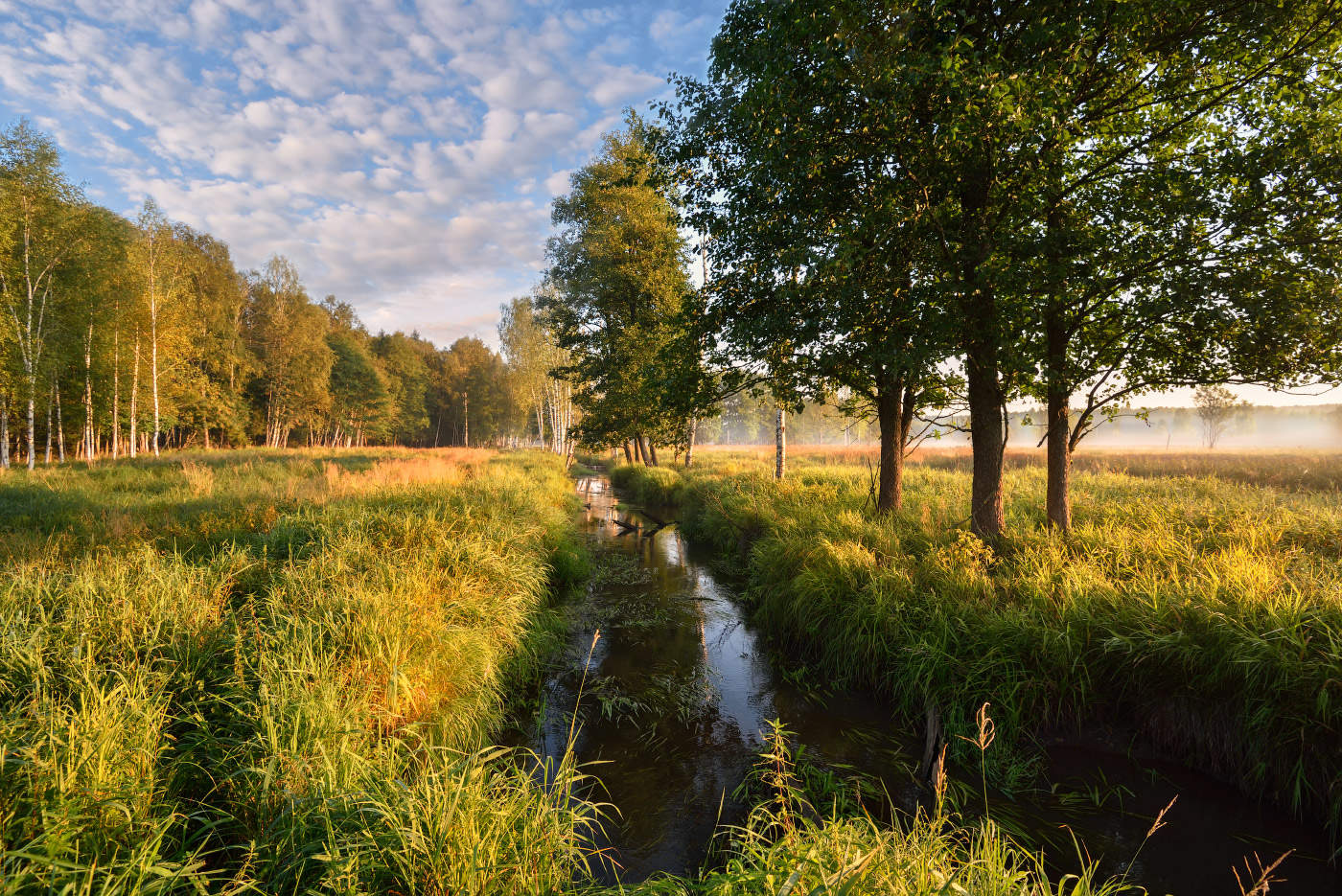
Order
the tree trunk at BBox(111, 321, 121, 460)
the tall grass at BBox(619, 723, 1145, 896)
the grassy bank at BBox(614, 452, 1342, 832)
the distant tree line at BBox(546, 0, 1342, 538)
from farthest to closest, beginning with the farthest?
the tree trunk at BBox(111, 321, 121, 460)
the distant tree line at BBox(546, 0, 1342, 538)
the grassy bank at BBox(614, 452, 1342, 832)
the tall grass at BBox(619, 723, 1145, 896)

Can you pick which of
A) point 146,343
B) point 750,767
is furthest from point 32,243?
point 750,767

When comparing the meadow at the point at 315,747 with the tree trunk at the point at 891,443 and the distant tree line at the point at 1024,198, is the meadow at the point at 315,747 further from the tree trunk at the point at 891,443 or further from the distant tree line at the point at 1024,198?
the tree trunk at the point at 891,443

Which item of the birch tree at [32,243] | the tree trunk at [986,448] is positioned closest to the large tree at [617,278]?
the tree trunk at [986,448]

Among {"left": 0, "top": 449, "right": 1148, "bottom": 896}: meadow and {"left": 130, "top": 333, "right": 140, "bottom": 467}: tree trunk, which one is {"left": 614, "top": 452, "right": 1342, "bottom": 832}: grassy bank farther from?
{"left": 130, "top": 333, "right": 140, "bottom": 467}: tree trunk

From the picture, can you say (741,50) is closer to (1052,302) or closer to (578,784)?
(1052,302)

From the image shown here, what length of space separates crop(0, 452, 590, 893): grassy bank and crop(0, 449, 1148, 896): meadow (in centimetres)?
2

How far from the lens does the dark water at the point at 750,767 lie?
12.1ft

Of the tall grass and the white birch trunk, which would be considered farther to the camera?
the white birch trunk

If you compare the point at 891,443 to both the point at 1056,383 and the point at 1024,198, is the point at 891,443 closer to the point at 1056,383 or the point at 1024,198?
the point at 1056,383

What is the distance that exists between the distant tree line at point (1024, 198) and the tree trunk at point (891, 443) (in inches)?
37.4

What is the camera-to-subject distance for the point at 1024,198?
21.3 ft

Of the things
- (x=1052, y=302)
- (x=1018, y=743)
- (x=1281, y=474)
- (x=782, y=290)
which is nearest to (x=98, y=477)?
(x=782, y=290)

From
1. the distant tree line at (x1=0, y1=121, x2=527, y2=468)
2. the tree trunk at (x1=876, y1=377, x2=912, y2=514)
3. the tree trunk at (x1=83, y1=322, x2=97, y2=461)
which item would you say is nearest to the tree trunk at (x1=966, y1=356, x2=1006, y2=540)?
the tree trunk at (x1=876, y1=377, x2=912, y2=514)

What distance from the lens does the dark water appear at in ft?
12.1
